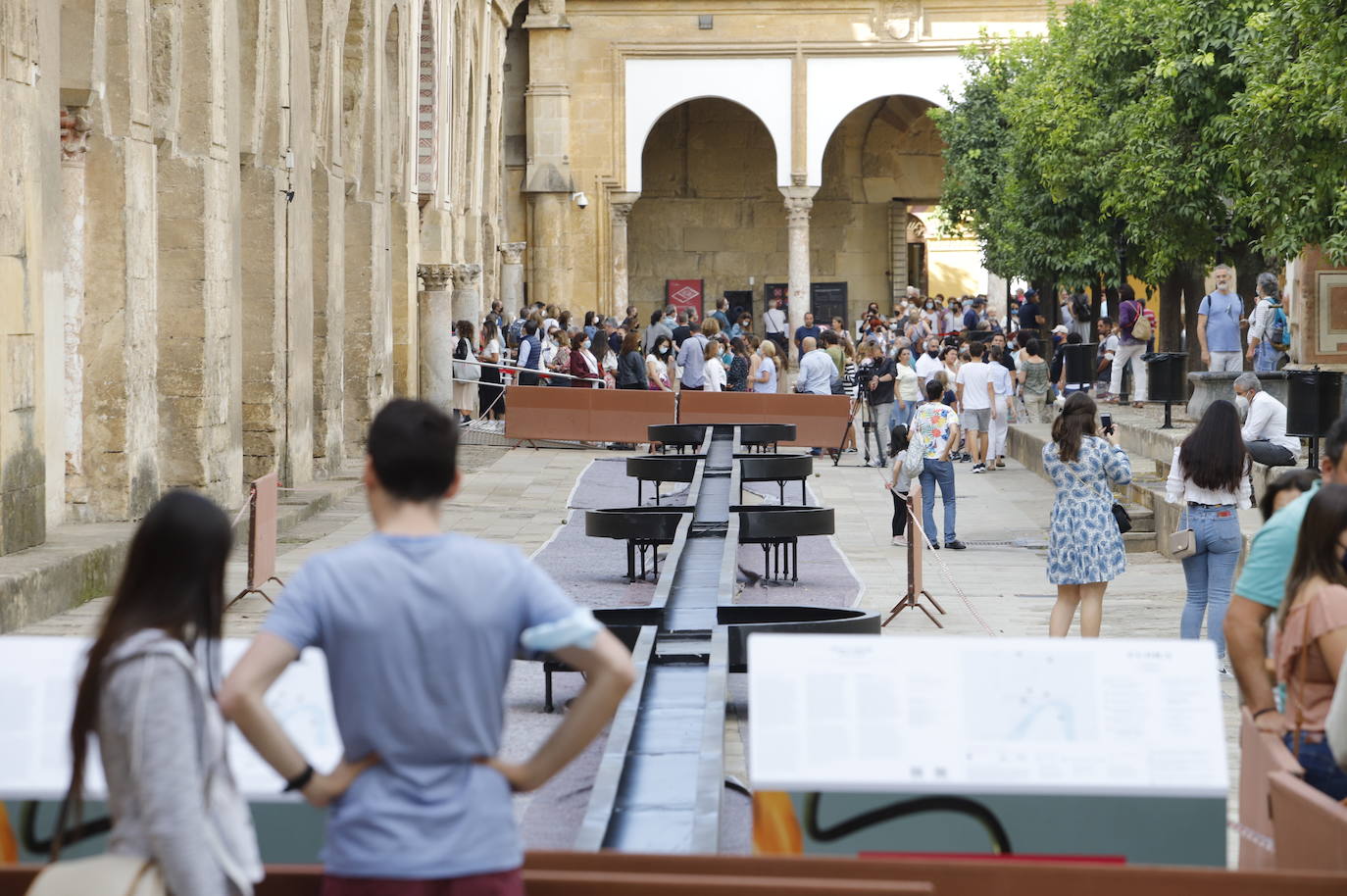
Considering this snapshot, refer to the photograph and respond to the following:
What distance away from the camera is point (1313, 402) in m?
13.9

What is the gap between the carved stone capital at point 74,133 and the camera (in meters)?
13.0

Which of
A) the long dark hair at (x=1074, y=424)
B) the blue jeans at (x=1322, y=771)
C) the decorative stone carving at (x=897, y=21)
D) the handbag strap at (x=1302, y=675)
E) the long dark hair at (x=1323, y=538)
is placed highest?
the decorative stone carving at (x=897, y=21)

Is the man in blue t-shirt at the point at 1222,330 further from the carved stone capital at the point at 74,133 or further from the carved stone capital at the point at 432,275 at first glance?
the carved stone capital at the point at 432,275

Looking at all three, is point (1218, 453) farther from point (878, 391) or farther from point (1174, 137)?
point (878, 391)

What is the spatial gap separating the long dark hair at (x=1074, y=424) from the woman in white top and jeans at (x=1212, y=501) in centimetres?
46

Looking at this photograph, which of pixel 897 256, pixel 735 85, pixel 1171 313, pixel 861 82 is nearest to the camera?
pixel 1171 313

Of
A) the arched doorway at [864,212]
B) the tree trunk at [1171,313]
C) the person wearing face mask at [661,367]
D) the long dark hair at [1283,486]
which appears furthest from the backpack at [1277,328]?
the arched doorway at [864,212]

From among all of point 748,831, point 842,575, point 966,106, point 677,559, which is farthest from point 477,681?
point 966,106

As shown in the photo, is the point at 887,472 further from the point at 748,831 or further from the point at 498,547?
the point at 498,547

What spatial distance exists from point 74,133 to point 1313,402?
8.53 meters

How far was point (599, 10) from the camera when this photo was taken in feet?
127

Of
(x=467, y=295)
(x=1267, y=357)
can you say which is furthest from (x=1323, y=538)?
(x=467, y=295)

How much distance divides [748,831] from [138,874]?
153 inches

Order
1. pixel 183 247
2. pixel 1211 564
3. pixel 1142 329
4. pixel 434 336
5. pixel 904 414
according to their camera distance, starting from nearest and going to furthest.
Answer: pixel 1211 564, pixel 183 247, pixel 904 414, pixel 1142 329, pixel 434 336
